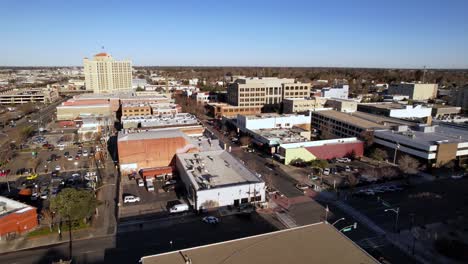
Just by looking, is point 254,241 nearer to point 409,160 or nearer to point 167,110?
point 409,160

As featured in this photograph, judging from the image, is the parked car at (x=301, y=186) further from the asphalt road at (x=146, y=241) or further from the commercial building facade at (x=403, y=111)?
the commercial building facade at (x=403, y=111)

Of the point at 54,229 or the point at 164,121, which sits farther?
the point at 164,121

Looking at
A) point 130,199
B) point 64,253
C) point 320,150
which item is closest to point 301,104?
point 320,150

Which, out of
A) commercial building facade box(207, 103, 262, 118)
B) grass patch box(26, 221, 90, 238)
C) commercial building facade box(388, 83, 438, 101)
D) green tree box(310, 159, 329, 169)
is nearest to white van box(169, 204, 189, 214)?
grass patch box(26, 221, 90, 238)

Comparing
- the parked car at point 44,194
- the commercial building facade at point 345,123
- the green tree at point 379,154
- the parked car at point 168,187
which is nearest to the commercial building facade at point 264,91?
the commercial building facade at point 345,123

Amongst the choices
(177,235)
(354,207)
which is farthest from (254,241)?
(354,207)

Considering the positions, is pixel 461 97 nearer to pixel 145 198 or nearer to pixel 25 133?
pixel 145 198
